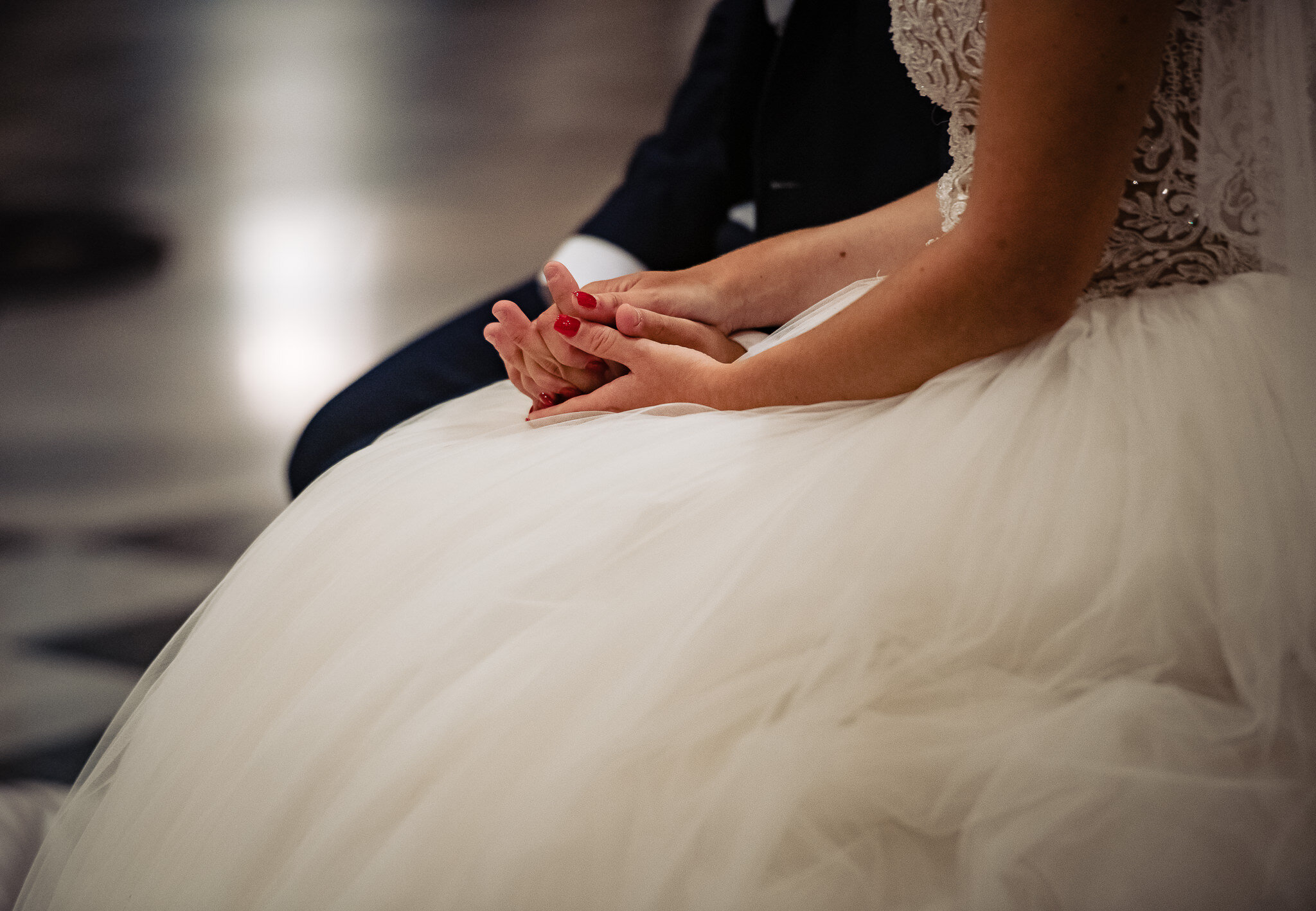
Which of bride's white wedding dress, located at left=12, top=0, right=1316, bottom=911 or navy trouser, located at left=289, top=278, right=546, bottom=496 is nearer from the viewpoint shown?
bride's white wedding dress, located at left=12, top=0, right=1316, bottom=911

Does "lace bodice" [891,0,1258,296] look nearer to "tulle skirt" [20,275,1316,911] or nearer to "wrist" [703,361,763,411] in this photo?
"tulle skirt" [20,275,1316,911]

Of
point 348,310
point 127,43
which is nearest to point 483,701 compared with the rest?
point 348,310

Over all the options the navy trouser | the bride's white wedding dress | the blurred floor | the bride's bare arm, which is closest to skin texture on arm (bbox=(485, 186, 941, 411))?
the bride's bare arm

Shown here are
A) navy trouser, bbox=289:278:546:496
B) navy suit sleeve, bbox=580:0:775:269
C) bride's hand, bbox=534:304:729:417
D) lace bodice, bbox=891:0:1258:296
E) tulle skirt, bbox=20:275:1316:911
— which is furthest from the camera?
navy suit sleeve, bbox=580:0:775:269

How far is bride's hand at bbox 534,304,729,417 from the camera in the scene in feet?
1.74

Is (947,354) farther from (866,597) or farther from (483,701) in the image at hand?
(483,701)

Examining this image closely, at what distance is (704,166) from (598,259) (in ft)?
0.60

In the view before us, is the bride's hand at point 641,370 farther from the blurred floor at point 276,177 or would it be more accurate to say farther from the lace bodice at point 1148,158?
the blurred floor at point 276,177

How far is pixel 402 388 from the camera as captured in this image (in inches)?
33.7

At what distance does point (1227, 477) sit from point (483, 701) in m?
0.36

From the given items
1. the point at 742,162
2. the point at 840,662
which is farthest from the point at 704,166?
the point at 840,662

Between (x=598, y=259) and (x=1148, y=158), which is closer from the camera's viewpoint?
(x=1148, y=158)

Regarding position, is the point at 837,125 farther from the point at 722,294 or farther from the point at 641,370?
the point at 641,370

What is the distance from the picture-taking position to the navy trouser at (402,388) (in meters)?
0.83
